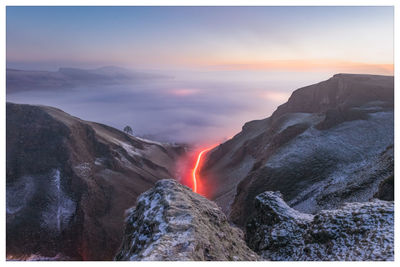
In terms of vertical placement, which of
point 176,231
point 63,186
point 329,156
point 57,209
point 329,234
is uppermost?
point 176,231

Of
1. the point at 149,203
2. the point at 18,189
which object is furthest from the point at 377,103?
the point at 18,189

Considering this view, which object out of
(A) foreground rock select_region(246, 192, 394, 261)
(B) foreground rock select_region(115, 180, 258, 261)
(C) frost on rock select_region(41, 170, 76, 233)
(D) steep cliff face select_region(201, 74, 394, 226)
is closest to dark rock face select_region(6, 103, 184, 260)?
(C) frost on rock select_region(41, 170, 76, 233)

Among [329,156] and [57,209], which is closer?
[329,156]

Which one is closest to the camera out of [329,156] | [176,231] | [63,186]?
[176,231]

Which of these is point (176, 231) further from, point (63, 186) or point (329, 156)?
point (63, 186)

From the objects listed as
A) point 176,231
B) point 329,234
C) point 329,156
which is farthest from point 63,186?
point 329,234

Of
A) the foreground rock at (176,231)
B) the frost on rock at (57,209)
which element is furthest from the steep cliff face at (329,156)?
the frost on rock at (57,209)

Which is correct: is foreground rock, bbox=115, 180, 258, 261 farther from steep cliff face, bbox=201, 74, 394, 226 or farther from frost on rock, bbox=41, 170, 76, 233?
frost on rock, bbox=41, 170, 76, 233
